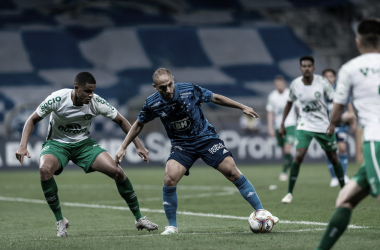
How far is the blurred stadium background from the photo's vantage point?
29.0 m

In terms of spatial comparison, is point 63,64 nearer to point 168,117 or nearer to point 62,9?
point 62,9

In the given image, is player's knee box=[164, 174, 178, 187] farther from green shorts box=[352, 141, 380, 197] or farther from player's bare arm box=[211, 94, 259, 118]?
green shorts box=[352, 141, 380, 197]

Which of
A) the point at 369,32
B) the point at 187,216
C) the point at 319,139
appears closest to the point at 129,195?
the point at 187,216

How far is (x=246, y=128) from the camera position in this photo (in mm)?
21688

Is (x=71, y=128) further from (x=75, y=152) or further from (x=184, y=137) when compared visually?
(x=184, y=137)

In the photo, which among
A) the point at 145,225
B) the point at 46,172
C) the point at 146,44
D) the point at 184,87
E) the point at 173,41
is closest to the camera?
the point at 184,87

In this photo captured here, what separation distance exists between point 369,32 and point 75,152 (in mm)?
3897

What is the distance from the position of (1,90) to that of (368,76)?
990 inches

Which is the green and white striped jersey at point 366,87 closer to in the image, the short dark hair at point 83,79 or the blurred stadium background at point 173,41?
the short dark hair at point 83,79

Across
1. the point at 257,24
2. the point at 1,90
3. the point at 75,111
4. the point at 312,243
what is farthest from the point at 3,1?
the point at 312,243

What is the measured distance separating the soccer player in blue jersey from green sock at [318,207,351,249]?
197 centimetres

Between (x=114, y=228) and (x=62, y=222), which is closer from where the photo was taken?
(x=62, y=222)

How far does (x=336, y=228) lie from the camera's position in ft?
14.0

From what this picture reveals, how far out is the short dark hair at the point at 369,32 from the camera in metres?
4.23
